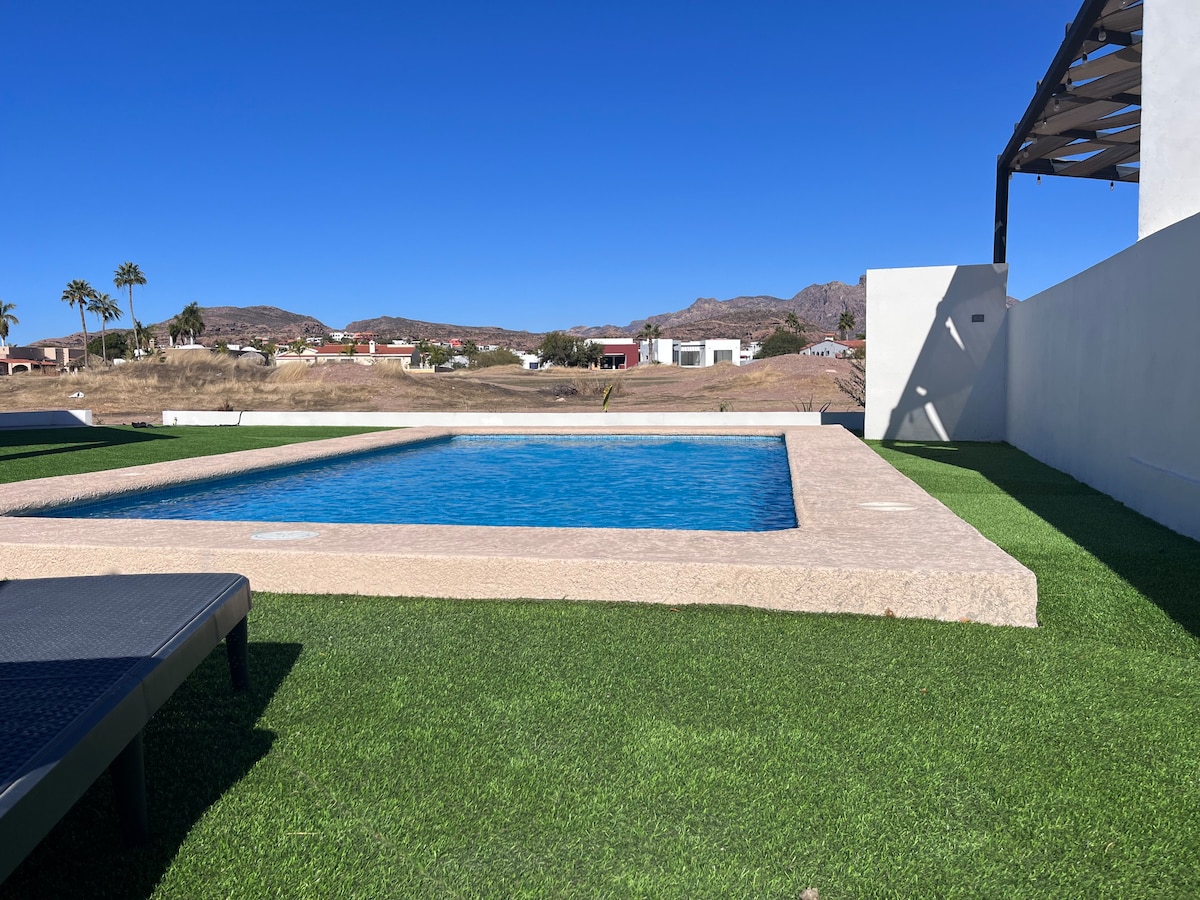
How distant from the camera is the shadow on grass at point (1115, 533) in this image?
433 cm

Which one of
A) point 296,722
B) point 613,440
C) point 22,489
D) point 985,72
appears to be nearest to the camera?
point 296,722

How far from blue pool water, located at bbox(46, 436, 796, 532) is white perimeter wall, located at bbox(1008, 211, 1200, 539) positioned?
2964 mm

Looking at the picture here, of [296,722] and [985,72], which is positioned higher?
[985,72]

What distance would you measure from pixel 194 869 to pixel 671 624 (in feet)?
7.51

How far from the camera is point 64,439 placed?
14.8 meters

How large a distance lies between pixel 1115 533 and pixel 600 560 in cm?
426

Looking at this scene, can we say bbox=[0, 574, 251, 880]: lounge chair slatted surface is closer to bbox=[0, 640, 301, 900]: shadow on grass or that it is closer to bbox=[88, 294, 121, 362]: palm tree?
bbox=[0, 640, 301, 900]: shadow on grass

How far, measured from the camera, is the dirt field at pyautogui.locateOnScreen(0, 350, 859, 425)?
31.7m

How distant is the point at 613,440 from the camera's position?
15609mm

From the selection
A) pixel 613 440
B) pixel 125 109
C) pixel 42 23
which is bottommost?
pixel 613 440

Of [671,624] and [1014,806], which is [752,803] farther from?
[671,624]

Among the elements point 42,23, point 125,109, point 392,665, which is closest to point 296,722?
point 392,665

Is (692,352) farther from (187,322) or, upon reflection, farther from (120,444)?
(120,444)

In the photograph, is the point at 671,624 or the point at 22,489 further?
the point at 22,489
